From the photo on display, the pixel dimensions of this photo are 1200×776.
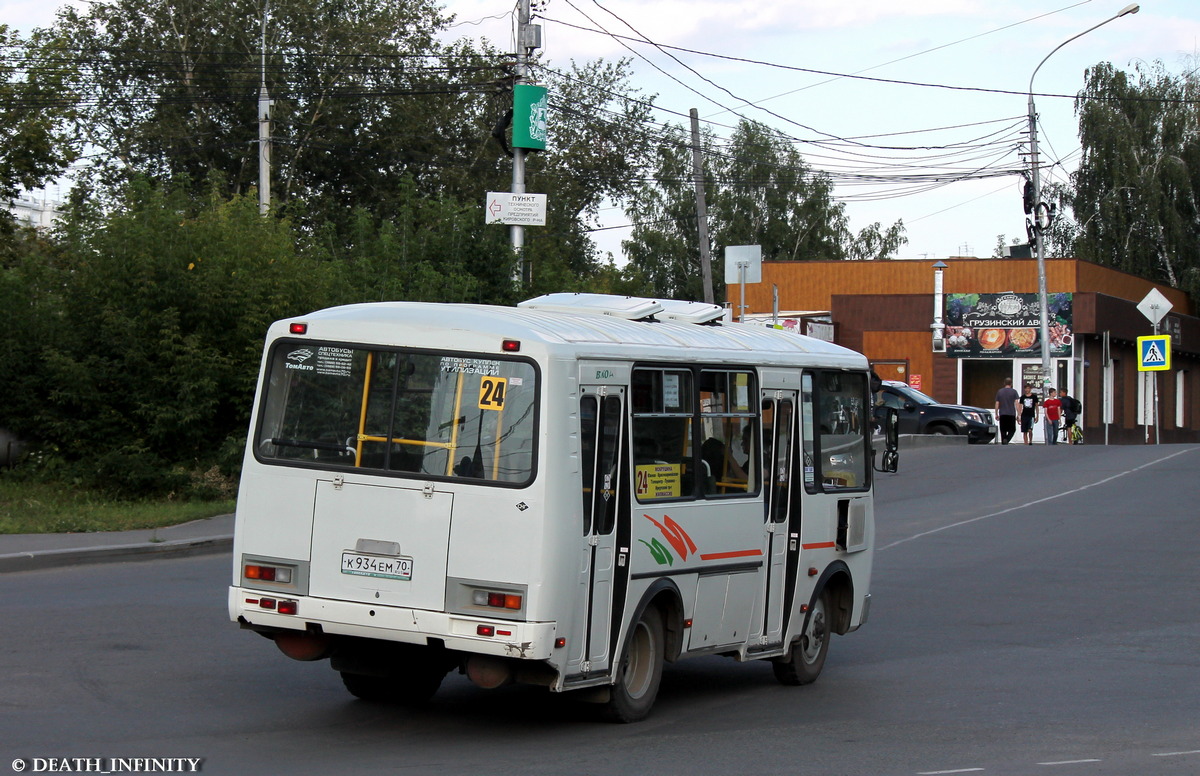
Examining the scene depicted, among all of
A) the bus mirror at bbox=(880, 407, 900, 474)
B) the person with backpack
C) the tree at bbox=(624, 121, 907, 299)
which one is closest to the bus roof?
the bus mirror at bbox=(880, 407, 900, 474)

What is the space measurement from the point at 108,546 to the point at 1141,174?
57.7 metres

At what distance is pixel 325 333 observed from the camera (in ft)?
27.0

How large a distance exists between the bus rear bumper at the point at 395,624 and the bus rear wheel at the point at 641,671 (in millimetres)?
1116

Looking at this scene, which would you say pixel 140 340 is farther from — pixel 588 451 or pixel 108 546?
pixel 588 451

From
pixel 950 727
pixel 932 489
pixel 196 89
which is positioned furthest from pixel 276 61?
pixel 950 727

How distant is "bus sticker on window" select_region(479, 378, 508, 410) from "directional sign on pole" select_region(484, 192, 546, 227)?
18.9 metres

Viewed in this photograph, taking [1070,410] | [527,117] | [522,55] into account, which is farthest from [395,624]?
[1070,410]

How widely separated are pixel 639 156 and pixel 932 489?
38484mm

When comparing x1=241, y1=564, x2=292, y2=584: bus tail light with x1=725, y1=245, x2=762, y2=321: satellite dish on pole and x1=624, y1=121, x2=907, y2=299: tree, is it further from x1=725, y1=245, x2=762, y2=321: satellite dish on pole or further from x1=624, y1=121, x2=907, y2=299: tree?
x1=624, y1=121, x2=907, y2=299: tree

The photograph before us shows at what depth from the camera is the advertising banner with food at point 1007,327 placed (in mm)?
48875

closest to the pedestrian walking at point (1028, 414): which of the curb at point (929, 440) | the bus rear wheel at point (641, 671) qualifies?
the curb at point (929, 440)

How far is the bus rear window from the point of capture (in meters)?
7.72

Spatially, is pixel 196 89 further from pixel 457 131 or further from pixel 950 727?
pixel 950 727

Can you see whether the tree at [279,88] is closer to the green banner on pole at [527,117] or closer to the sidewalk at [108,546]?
the green banner on pole at [527,117]
